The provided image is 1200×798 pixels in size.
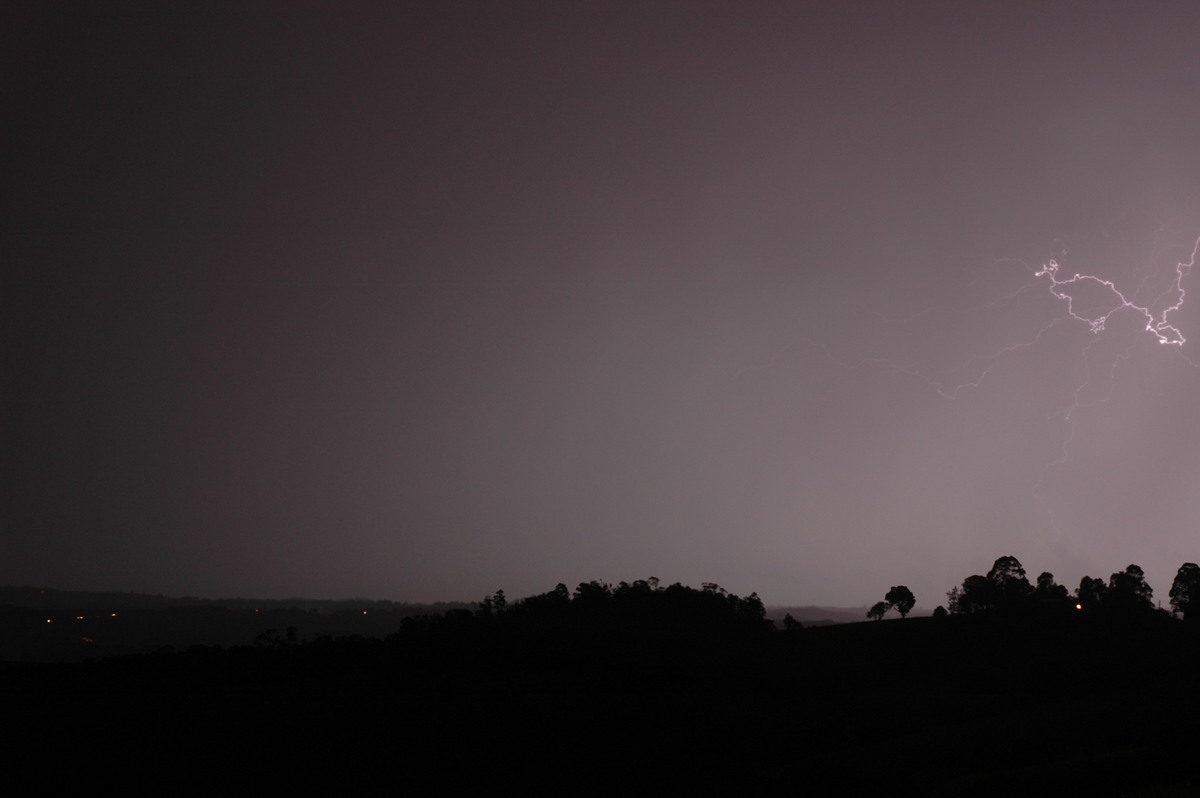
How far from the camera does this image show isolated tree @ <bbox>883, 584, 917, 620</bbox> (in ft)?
324

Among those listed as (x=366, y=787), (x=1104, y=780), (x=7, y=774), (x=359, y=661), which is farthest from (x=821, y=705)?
(x=7, y=774)

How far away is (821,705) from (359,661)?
125 feet

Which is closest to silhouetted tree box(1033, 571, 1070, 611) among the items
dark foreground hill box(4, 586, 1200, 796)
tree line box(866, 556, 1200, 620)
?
tree line box(866, 556, 1200, 620)

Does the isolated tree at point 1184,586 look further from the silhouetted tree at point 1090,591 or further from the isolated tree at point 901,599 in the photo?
the isolated tree at point 901,599

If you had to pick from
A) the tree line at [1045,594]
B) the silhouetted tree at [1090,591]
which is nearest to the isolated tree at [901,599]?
the tree line at [1045,594]

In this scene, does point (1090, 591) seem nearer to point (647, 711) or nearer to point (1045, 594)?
point (1045, 594)

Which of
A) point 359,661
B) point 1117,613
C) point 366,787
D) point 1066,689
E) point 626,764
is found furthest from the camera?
point 1117,613

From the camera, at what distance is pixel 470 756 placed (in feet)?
125

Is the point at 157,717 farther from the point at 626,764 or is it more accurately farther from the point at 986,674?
the point at 986,674

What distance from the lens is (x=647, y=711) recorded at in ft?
149

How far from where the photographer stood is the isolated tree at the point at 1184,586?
83394 millimetres

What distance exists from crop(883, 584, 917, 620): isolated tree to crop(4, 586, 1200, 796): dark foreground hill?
27250 millimetres

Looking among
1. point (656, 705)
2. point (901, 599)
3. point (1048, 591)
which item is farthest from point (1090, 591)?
point (656, 705)

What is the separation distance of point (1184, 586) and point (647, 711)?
7572cm
